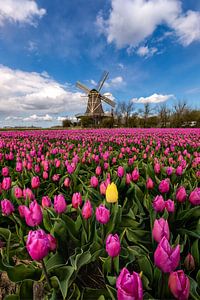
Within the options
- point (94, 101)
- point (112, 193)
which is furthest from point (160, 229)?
point (94, 101)

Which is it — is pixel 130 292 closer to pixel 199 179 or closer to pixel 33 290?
pixel 33 290

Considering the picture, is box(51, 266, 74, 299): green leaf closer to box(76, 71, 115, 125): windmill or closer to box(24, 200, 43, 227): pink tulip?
box(24, 200, 43, 227): pink tulip

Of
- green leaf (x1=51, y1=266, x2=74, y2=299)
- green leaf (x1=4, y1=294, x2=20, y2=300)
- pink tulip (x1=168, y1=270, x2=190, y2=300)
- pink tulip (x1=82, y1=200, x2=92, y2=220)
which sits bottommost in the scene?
green leaf (x1=4, y1=294, x2=20, y2=300)

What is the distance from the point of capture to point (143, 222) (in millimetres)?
1985

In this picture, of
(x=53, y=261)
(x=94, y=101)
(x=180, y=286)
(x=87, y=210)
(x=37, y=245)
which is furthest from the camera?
(x=94, y=101)

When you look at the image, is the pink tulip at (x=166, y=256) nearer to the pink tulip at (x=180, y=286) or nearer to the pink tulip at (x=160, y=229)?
the pink tulip at (x=180, y=286)

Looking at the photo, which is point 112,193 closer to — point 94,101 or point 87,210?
point 87,210

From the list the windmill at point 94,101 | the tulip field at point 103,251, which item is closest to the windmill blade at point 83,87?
the windmill at point 94,101

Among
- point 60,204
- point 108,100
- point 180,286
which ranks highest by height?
point 108,100

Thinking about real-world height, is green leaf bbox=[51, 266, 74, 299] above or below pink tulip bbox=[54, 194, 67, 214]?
below

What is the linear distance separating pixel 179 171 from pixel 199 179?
40 cm

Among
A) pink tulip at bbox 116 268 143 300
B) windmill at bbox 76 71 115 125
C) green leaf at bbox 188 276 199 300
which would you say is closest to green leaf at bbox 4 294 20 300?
pink tulip at bbox 116 268 143 300

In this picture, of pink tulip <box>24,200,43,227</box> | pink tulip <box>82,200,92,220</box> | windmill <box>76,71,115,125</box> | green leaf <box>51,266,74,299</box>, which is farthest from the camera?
windmill <box>76,71,115,125</box>

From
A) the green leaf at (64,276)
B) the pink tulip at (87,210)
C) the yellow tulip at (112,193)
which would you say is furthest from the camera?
the yellow tulip at (112,193)
